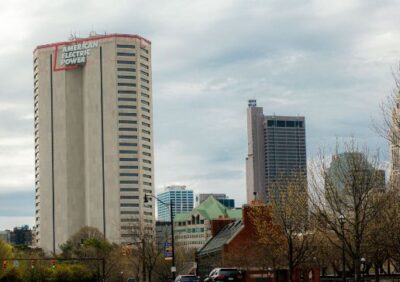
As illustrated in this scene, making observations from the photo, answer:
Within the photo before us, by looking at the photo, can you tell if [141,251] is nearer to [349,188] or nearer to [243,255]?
[243,255]

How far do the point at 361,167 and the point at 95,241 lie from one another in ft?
369

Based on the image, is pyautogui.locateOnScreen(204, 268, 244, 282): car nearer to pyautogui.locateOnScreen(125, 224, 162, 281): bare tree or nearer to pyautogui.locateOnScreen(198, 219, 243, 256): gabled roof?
pyautogui.locateOnScreen(198, 219, 243, 256): gabled roof

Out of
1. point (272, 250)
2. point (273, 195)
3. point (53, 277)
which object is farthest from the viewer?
point (53, 277)

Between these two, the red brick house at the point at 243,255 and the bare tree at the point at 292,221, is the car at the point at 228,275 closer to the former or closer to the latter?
the bare tree at the point at 292,221

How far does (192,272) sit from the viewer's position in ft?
430

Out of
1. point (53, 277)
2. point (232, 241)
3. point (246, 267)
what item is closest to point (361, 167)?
point (246, 267)

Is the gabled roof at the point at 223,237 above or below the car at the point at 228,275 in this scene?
above

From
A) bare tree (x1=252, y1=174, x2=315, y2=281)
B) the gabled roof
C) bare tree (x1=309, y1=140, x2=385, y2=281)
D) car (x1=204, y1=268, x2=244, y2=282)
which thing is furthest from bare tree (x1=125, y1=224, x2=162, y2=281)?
bare tree (x1=309, y1=140, x2=385, y2=281)

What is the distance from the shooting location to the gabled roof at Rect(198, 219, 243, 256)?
10739cm

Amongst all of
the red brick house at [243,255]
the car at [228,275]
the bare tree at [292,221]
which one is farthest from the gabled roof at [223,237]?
the car at [228,275]

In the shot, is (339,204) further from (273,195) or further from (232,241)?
→ (232,241)

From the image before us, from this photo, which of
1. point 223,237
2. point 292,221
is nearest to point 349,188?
point 292,221

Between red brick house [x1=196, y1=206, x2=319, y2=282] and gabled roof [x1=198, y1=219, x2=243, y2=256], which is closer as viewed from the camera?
red brick house [x1=196, y1=206, x2=319, y2=282]

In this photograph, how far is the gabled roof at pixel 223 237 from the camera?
107387 millimetres
